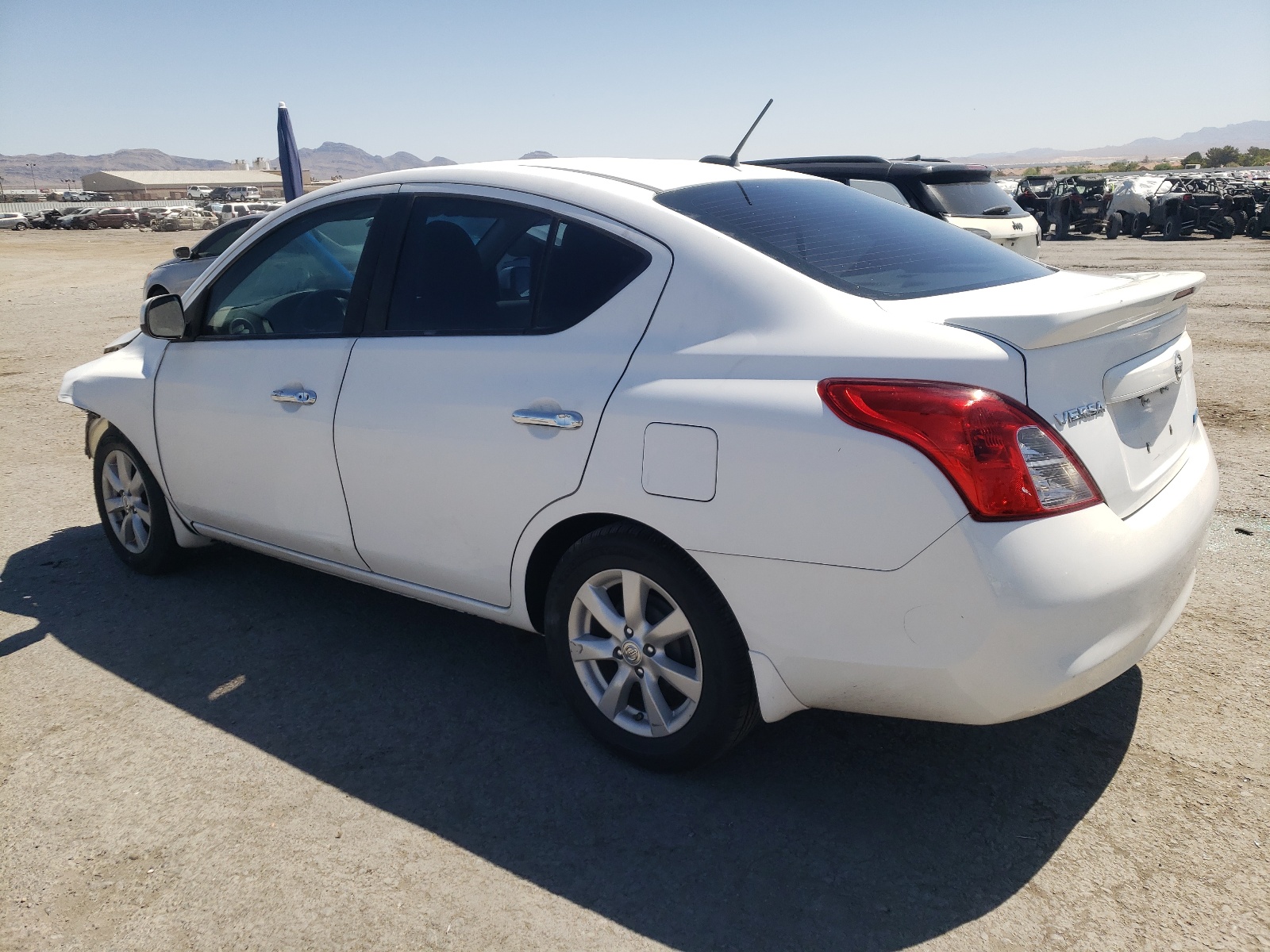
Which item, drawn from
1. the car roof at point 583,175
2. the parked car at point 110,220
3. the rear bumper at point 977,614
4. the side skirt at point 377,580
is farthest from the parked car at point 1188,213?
the parked car at point 110,220

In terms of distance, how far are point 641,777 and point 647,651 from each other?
1.31ft

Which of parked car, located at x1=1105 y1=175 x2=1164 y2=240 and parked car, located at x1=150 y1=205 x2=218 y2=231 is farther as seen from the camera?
parked car, located at x1=150 y1=205 x2=218 y2=231

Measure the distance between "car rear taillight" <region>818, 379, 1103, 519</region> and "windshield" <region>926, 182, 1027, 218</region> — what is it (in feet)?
28.6

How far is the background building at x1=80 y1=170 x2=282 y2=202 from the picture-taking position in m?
152

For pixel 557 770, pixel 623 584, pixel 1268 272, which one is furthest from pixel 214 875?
pixel 1268 272

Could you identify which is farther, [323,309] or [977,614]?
[323,309]

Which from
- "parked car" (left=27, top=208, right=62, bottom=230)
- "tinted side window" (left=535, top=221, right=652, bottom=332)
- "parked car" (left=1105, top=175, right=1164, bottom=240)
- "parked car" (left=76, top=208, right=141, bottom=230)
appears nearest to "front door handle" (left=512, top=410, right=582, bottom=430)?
"tinted side window" (left=535, top=221, right=652, bottom=332)

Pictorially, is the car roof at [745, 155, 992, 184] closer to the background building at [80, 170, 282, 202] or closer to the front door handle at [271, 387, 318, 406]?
Answer: the front door handle at [271, 387, 318, 406]

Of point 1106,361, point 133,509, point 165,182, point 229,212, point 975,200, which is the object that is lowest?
point 133,509

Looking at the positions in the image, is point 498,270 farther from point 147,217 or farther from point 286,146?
point 147,217

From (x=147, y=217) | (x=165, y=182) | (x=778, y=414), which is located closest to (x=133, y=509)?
(x=778, y=414)

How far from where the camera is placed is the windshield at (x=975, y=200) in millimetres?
10391

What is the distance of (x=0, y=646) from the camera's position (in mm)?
3877

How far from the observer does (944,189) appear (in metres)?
10.5
